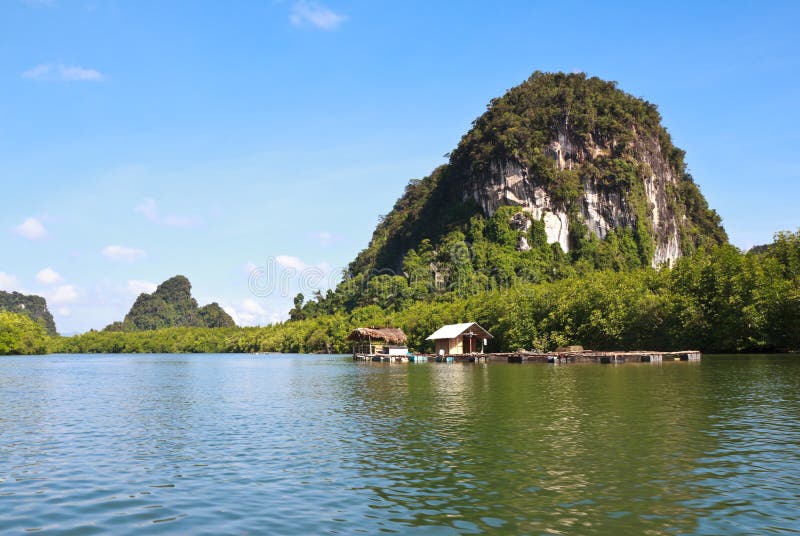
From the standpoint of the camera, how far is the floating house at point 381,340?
95438 millimetres

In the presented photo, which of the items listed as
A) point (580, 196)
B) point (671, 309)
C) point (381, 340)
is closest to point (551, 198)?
point (580, 196)

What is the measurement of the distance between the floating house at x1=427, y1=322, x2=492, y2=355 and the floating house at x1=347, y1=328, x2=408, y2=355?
23.2 feet

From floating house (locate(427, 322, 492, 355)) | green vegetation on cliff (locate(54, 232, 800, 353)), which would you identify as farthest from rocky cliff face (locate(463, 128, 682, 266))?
floating house (locate(427, 322, 492, 355))

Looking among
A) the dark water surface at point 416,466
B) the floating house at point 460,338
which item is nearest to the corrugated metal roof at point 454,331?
the floating house at point 460,338

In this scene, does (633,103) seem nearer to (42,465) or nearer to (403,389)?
(403,389)

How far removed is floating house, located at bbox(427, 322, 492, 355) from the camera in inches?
3420

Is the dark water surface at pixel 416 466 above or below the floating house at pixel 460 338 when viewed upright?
below

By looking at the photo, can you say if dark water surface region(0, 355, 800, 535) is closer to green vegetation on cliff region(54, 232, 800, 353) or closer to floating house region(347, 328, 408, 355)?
green vegetation on cliff region(54, 232, 800, 353)

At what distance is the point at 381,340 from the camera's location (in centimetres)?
9894

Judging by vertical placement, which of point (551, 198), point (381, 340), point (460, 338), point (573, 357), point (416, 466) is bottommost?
point (416, 466)

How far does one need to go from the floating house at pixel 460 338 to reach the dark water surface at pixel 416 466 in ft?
182

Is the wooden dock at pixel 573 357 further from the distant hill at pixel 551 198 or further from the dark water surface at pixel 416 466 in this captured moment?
the distant hill at pixel 551 198

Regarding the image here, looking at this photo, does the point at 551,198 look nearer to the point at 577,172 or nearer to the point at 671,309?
the point at 577,172

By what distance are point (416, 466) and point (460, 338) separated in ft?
242
